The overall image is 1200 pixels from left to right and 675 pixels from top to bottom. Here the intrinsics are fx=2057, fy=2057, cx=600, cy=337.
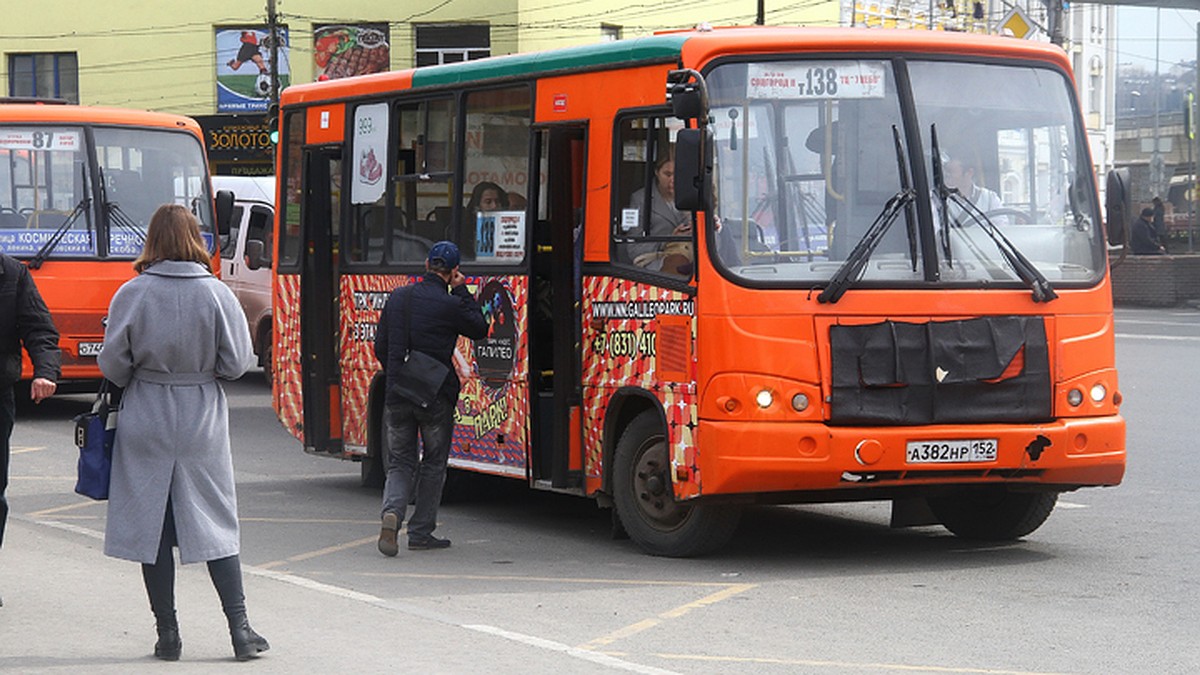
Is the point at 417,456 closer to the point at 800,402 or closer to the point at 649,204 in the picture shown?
the point at 649,204

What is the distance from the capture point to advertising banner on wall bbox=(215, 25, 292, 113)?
49469 millimetres

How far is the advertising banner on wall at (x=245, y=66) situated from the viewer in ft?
162

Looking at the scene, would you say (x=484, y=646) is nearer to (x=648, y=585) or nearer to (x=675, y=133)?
(x=648, y=585)

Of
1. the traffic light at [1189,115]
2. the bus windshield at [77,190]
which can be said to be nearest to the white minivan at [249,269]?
the bus windshield at [77,190]

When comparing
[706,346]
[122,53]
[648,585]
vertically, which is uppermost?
[122,53]

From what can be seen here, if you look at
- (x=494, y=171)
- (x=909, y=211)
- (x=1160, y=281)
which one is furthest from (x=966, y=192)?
(x=1160, y=281)

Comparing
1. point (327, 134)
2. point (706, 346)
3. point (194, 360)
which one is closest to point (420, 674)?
Answer: point (194, 360)

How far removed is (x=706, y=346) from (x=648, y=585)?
119cm

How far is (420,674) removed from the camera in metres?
7.37

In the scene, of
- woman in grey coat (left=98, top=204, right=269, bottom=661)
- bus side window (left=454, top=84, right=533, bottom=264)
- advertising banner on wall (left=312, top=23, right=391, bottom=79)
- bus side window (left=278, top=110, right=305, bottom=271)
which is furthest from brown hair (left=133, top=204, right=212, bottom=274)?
advertising banner on wall (left=312, top=23, right=391, bottom=79)

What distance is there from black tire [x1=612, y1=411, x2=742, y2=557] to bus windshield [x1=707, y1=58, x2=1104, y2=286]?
46.0 inches

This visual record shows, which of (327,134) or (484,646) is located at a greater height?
(327,134)

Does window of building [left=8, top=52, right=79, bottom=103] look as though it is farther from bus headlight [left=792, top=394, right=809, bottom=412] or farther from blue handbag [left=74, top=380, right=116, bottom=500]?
blue handbag [left=74, top=380, right=116, bottom=500]

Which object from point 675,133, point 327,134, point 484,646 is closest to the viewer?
point 484,646
